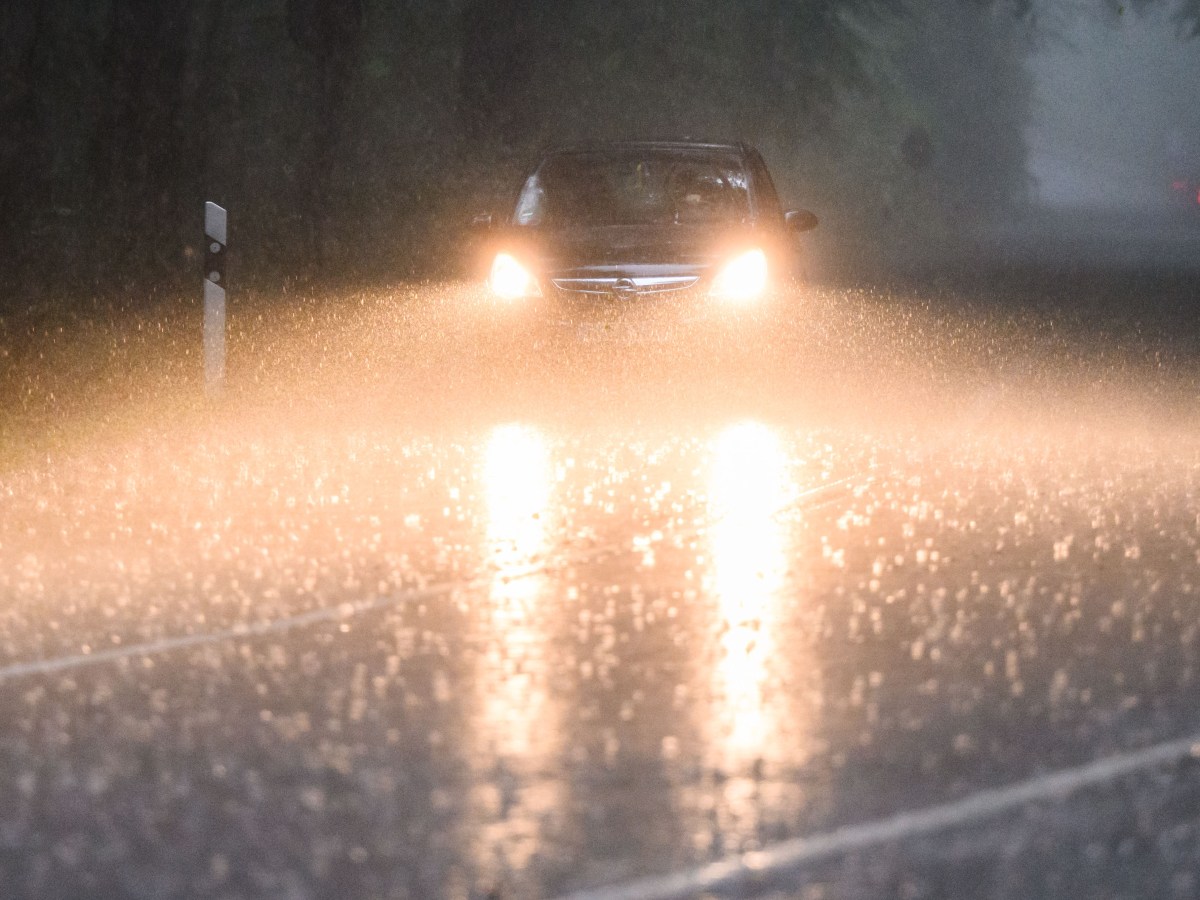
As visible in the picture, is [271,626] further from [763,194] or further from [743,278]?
[763,194]

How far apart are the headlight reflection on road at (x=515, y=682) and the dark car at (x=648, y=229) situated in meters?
3.99

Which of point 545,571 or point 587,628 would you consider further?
point 545,571

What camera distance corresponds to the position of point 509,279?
1535 cm

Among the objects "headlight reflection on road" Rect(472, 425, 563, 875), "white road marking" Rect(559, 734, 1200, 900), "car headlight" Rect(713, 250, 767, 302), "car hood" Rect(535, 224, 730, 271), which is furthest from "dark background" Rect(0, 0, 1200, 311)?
"white road marking" Rect(559, 734, 1200, 900)

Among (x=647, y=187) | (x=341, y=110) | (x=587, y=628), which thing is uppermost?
(x=341, y=110)

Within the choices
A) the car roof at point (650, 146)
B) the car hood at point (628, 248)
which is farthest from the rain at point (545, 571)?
the car roof at point (650, 146)

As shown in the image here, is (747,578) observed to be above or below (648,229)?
below

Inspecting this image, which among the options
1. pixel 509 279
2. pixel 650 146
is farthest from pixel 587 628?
pixel 650 146

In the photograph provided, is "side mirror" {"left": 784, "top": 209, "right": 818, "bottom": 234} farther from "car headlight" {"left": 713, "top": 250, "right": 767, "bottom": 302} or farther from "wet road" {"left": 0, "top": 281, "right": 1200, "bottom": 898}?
"wet road" {"left": 0, "top": 281, "right": 1200, "bottom": 898}

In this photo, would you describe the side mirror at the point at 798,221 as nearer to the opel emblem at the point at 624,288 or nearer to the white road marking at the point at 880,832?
the opel emblem at the point at 624,288

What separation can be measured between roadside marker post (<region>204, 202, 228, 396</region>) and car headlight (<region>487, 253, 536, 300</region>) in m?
1.80

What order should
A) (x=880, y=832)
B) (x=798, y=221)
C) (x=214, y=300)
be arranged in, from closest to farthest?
1. (x=880, y=832)
2. (x=214, y=300)
3. (x=798, y=221)

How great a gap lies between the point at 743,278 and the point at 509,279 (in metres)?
1.53

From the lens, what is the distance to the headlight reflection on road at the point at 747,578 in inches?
245
